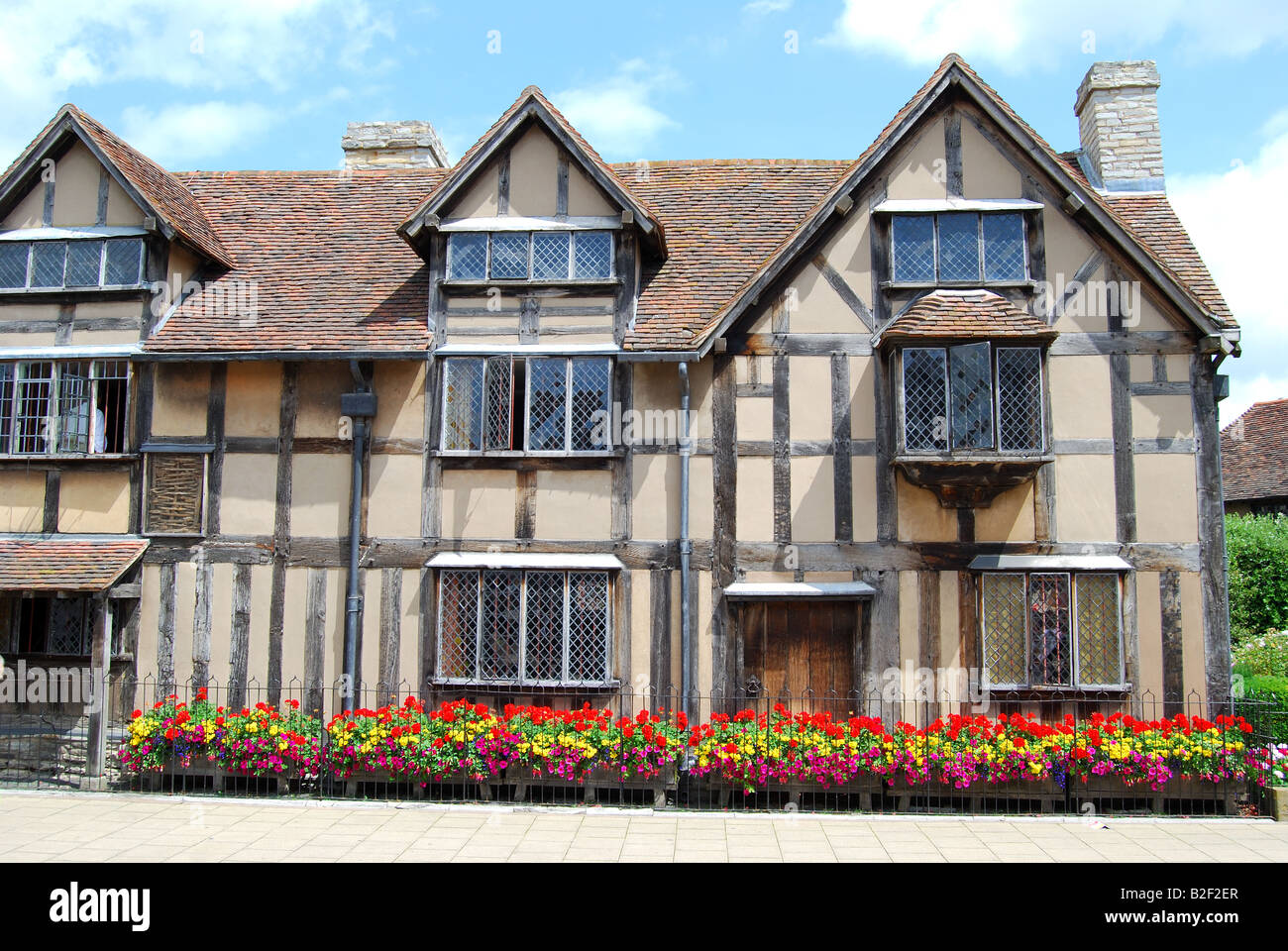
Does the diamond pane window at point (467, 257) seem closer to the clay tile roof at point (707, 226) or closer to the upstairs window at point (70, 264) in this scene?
the clay tile roof at point (707, 226)

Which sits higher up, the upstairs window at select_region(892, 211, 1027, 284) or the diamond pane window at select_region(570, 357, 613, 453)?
the upstairs window at select_region(892, 211, 1027, 284)

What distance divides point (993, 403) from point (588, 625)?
5.88 m

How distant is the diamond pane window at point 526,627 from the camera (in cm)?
1205

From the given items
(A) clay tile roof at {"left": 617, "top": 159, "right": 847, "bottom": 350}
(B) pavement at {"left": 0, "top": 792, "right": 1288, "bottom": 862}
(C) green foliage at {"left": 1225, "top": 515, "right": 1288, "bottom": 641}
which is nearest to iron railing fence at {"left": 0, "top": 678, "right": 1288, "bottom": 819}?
(B) pavement at {"left": 0, "top": 792, "right": 1288, "bottom": 862}

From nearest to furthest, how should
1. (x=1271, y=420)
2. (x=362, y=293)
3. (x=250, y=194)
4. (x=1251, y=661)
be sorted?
(x=362, y=293), (x=250, y=194), (x=1251, y=661), (x=1271, y=420)

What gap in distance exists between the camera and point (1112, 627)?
11.7 metres

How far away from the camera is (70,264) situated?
13.2 m

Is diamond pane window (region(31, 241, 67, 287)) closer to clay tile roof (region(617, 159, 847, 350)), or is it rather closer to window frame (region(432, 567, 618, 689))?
window frame (region(432, 567, 618, 689))

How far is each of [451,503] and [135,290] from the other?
552cm

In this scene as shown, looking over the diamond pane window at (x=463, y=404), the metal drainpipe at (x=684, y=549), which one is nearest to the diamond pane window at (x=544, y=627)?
the metal drainpipe at (x=684, y=549)

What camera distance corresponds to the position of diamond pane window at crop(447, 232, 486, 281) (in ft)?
42.4

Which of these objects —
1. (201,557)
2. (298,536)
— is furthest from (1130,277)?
(201,557)

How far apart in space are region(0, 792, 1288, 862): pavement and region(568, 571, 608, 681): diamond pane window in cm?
212

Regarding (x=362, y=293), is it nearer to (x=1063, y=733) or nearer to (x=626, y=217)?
(x=626, y=217)
